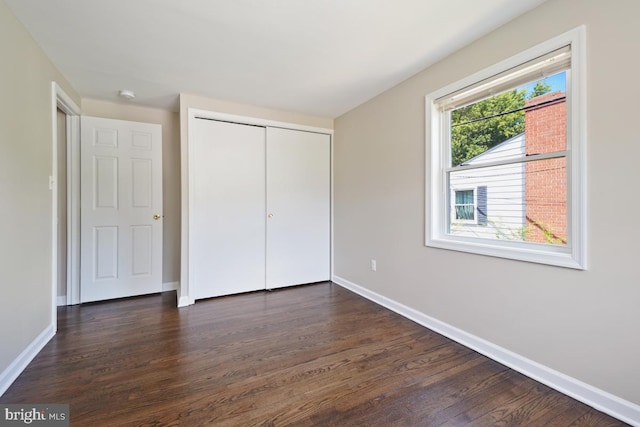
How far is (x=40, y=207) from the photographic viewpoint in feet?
6.68

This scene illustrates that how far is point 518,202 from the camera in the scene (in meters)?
1.93

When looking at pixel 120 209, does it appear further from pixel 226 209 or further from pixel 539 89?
pixel 539 89

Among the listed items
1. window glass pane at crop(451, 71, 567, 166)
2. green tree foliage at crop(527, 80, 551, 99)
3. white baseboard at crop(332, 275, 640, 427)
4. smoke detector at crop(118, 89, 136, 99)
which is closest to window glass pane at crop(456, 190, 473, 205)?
window glass pane at crop(451, 71, 567, 166)

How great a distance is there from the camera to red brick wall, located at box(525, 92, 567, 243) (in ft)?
5.52

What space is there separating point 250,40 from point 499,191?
2124 millimetres

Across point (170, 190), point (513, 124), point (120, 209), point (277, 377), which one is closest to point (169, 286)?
point (120, 209)

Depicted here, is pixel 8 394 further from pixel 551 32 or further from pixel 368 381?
pixel 551 32

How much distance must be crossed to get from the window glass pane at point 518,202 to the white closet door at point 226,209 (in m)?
2.19

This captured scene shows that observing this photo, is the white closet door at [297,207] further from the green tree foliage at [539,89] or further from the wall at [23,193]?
the green tree foliage at [539,89]

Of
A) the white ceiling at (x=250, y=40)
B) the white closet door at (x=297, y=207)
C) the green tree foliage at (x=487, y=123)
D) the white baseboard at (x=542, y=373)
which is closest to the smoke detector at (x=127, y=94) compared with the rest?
the white ceiling at (x=250, y=40)

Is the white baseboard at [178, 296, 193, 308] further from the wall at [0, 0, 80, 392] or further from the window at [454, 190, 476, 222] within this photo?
the window at [454, 190, 476, 222]

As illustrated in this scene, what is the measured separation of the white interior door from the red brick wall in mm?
3602

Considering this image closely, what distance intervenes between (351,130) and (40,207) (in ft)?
9.86

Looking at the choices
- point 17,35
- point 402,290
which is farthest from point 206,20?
point 402,290
